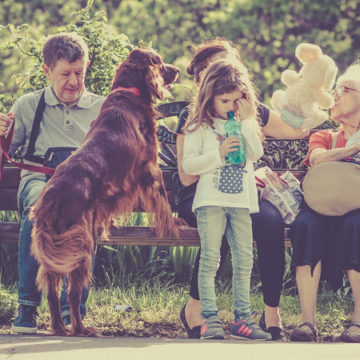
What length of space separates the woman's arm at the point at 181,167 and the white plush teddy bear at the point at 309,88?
23.2 inches

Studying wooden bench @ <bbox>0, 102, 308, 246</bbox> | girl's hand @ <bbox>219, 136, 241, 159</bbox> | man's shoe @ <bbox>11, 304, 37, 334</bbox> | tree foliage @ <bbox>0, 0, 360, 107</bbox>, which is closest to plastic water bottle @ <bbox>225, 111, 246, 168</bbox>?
girl's hand @ <bbox>219, 136, 241, 159</bbox>

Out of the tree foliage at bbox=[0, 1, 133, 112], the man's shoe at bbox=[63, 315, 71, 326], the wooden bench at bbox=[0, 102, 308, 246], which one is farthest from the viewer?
the tree foliage at bbox=[0, 1, 133, 112]

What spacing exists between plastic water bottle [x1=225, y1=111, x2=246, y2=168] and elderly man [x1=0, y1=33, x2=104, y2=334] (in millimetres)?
913

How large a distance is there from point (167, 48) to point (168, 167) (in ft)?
29.5

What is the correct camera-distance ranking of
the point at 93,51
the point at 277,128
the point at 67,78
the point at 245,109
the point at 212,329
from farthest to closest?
the point at 93,51
the point at 277,128
the point at 67,78
the point at 245,109
the point at 212,329

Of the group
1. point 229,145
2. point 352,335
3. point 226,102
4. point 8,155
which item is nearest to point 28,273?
point 8,155

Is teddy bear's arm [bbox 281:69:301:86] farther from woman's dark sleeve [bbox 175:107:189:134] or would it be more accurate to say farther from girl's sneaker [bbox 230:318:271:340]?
girl's sneaker [bbox 230:318:271:340]

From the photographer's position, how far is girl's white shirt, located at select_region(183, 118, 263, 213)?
168 inches

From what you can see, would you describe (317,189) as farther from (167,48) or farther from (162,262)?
(167,48)

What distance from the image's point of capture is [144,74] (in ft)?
14.9

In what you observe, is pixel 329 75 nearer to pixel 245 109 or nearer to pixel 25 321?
pixel 245 109

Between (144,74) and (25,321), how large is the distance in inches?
57.5

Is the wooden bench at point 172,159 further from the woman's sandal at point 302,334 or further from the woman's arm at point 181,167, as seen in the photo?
the woman's sandal at point 302,334

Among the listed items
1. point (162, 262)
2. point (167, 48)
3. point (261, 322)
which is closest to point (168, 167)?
point (162, 262)
